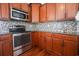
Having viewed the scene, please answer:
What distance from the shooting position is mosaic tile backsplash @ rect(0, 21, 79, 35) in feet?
4.38

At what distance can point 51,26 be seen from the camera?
52.2 inches

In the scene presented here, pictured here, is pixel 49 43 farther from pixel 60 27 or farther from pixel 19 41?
pixel 19 41

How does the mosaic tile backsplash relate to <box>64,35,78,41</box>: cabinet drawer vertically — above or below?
above

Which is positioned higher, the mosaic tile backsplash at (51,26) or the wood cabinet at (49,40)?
the mosaic tile backsplash at (51,26)

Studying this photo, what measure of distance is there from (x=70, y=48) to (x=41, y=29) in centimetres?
47

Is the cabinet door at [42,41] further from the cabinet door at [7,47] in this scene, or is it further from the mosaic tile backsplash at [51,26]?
the cabinet door at [7,47]

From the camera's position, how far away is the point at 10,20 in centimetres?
150

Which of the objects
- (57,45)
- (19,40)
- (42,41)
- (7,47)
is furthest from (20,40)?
(57,45)

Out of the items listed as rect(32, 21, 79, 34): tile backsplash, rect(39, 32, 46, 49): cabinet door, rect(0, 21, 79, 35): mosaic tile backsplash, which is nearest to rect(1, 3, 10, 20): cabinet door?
rect(0, 21, 79, 35): mosaic tile backsplash

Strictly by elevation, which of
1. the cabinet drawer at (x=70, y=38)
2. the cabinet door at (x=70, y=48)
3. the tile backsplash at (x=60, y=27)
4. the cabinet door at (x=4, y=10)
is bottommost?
the cabinet door at (x=70, y=48)

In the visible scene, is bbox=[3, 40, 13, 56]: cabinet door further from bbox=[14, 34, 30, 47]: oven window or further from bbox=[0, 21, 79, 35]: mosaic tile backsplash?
bbox=[0, 21, 79, 35]: mosaic tile backsplash

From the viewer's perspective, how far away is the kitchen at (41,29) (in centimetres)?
117

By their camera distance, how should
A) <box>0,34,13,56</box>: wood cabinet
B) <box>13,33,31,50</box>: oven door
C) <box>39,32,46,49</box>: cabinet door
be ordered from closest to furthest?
<box>0,34,13,56</box>: wood cabinet, <box>39,32,46,49</box>: cabinet door, <box>13,33,31,50</box>: oven door

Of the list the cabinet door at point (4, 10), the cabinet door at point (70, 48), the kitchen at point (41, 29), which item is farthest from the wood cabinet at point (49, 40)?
the cabinet door at point (4, 10)
